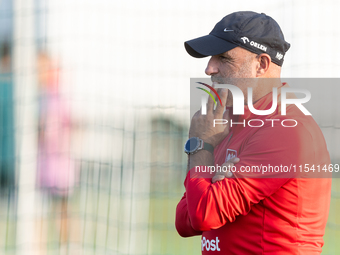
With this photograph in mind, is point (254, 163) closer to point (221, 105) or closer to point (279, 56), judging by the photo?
point (221, 105)

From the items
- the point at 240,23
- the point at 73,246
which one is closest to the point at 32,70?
the point at 73,246

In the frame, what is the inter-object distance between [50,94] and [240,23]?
2.11 m

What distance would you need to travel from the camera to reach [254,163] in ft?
4.64

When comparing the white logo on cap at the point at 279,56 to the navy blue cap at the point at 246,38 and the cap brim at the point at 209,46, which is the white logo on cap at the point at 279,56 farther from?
the cap brim at the point at 209,46

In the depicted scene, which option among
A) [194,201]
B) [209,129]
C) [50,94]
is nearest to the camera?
[194,201]

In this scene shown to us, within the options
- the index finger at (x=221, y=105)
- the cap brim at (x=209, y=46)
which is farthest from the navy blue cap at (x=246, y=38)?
the index finger at (x=221, y=105)

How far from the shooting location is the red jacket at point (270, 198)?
4.61 ft

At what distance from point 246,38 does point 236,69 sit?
0.43ft

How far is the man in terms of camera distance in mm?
1411

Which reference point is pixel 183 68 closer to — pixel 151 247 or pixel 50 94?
pixel 50 94

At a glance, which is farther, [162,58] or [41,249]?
[41,249]

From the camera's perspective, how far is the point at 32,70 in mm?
3377

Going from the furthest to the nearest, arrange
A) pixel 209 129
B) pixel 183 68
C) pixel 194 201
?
1. pixel 183 68
2. pixel 209 129
3. pixel 194 201

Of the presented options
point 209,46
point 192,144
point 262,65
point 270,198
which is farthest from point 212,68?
point 270,198
